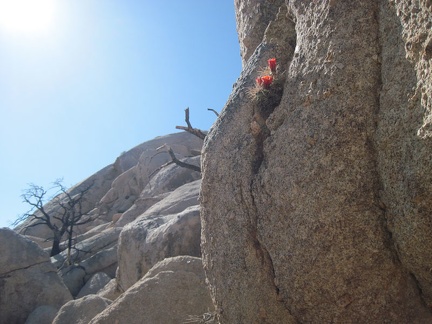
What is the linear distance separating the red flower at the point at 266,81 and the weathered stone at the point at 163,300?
100 inches

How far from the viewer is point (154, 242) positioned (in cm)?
754

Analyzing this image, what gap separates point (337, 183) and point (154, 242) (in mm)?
5006

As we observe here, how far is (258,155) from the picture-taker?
3.79 m

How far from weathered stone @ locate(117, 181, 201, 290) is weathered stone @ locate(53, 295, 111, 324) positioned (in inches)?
27.6

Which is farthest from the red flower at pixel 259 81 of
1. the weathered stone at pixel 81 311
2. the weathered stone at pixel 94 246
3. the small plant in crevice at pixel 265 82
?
the weathered stone at pixel 94 246

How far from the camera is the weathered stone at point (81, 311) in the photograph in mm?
7164

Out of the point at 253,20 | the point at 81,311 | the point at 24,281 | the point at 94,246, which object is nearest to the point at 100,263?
the point at 94,246

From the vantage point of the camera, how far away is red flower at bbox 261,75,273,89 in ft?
12.7

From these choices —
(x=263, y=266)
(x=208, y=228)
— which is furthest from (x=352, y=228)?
(x=208, y=228)

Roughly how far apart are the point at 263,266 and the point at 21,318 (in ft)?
28.8

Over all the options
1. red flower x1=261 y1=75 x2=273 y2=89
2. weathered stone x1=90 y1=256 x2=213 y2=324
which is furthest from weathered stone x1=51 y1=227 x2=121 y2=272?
red flower x1=261 y1=75 x2=273 y2=89

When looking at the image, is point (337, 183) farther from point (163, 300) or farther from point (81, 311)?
point (81, 311)

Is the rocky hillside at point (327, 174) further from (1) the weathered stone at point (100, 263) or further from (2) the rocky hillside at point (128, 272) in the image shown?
(1) the weathered stone at point (100, 263)

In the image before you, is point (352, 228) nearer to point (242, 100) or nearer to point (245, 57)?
point (242, 100)
